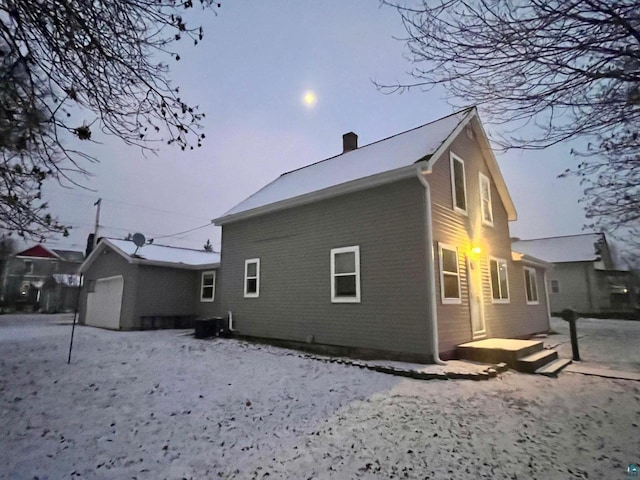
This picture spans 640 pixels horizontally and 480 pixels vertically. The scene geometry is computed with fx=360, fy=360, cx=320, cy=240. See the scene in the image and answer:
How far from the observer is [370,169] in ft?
33.2

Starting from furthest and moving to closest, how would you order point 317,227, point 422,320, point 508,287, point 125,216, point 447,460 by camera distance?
point 125,216 < point 508,287 < point 317,227 < point 422,320 < point 447,460

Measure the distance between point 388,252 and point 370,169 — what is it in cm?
261

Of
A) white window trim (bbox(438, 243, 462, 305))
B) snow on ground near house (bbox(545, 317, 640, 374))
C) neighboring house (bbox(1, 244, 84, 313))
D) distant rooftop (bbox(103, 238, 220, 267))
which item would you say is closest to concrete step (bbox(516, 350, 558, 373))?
snow on ground near house (bbox(545, 317, 640, 374))

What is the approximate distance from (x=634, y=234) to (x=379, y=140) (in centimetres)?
805

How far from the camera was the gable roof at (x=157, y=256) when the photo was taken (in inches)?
652

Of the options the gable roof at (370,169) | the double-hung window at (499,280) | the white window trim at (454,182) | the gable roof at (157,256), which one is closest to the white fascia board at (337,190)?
the gable roof at (370,169)

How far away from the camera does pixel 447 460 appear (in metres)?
3.89

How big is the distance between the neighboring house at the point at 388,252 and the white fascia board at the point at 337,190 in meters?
0.03

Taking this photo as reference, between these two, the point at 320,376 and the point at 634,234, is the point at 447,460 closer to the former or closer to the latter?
the point at 320,376

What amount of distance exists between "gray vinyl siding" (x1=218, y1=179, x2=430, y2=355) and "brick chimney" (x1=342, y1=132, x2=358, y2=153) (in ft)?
15.9

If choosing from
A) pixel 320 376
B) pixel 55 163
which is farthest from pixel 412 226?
pixel 55 163

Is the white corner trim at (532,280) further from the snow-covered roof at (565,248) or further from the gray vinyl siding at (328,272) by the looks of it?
the snow-covered roof at (565,248)

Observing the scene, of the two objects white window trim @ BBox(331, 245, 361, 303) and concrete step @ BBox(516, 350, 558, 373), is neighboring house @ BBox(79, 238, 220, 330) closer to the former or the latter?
white window trim @ BBox(331, 245, 361, 303)

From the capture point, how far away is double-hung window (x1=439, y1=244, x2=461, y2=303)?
8.72 m
